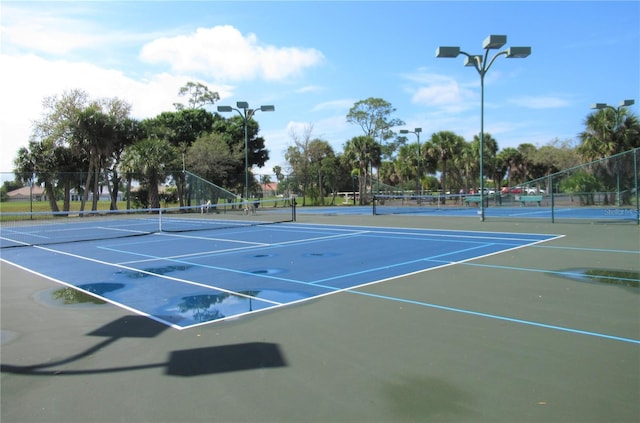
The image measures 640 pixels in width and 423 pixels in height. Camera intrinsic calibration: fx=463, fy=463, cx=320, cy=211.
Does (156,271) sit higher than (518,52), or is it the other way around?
(518,52)

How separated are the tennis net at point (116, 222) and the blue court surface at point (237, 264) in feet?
9.01

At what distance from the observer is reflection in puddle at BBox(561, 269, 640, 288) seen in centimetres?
774

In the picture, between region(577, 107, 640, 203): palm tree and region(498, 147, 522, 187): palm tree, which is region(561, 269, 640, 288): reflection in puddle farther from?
region(498, 147, 522, 187): palm tree

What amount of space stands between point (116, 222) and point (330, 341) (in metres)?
26.2

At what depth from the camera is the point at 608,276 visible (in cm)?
834

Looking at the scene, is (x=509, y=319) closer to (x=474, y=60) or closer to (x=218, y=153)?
(x=474, y=60)

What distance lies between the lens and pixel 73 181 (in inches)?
1307

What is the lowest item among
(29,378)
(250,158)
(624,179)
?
(29,378)

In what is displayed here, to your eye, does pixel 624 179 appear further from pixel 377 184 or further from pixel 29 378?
pixel 377 184

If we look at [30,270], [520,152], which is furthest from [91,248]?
[520,152]

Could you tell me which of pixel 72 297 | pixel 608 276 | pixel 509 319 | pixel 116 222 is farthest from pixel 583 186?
pixel 116 222

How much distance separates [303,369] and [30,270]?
8946mm

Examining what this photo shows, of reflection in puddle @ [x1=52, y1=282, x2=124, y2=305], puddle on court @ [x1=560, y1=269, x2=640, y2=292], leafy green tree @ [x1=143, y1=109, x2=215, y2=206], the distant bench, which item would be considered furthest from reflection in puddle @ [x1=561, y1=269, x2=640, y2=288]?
leafy green tree @ [x1=143, y1=109, x2=215, y2=206]

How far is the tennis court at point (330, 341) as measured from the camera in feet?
11.6
